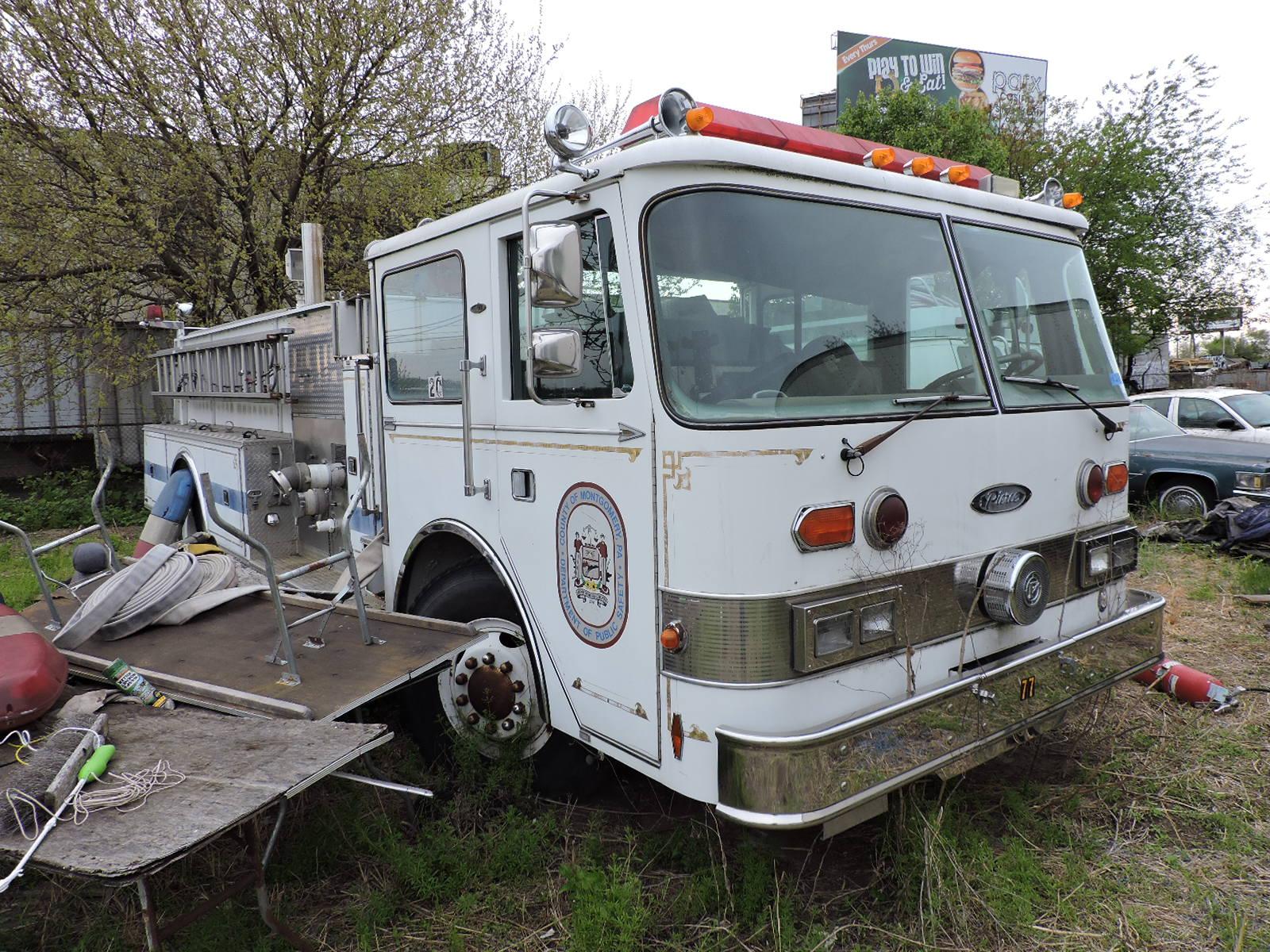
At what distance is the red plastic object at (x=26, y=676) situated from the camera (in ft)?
10.0


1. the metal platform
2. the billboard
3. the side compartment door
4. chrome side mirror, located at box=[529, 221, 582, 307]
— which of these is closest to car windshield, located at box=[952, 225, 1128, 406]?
chrome side mirror, located at box=[529, 221, 582, 307]

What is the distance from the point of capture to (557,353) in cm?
283

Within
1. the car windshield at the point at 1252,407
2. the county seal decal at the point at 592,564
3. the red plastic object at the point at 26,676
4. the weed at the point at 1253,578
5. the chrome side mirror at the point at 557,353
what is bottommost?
the weed at the point at 1253,578

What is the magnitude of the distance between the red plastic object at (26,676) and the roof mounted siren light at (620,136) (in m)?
2.45

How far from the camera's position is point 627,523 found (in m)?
2.93

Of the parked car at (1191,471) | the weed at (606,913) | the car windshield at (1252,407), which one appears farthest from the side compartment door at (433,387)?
the car windshield at (1252,407)

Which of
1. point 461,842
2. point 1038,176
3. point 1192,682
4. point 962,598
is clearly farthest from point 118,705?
point 1038,176

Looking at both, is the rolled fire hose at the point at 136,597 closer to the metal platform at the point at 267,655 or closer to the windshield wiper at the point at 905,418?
the metal platform at the point at 267,655

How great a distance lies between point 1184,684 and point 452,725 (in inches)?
140

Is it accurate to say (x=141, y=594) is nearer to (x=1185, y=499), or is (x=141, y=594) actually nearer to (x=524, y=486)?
(x=524, y=486)

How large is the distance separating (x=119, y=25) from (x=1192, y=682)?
1175cm

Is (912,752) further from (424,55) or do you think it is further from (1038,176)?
(1038,176)

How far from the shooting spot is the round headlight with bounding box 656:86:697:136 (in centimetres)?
287

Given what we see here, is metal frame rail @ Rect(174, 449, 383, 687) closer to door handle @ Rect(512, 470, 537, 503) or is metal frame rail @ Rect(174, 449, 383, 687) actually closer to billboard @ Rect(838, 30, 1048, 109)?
door handle @ Rect(512, 470, 537, 503)
